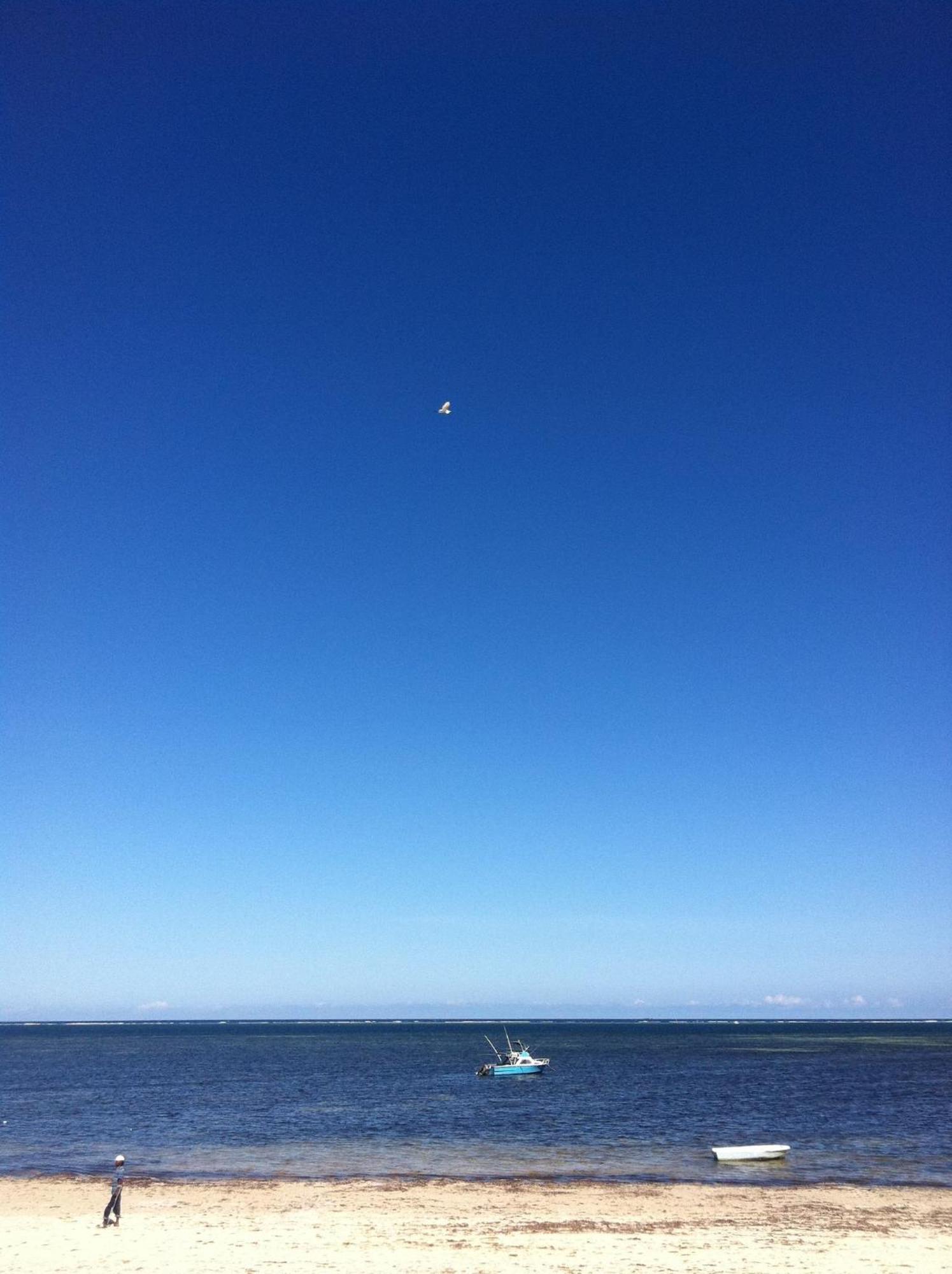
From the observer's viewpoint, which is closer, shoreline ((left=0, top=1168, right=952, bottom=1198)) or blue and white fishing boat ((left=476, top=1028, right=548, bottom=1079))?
shoreline ((left=0, top=1168, right=952, bottom=1198))

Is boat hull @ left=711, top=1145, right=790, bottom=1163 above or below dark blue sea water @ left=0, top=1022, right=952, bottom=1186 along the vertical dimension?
above

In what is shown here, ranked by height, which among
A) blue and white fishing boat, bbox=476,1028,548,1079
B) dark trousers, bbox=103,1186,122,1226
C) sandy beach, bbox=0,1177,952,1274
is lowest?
blue and white fishing boat, bbox=476,1028,548,1079

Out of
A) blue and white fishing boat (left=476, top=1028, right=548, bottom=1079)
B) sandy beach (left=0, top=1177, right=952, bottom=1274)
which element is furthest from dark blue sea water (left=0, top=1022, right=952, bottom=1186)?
sandy beach (left=0, top=1177, right=952, bottom=1274)

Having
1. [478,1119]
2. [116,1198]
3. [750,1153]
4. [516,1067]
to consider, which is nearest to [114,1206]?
[116,1198]

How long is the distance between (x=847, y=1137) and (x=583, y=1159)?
1621cm

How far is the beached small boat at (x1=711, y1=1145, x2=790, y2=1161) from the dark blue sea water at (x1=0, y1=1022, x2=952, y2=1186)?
0.49 meters

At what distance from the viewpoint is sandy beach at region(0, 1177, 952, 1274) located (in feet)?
80.6

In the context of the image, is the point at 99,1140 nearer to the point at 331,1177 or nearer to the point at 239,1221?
the point at 331,1177

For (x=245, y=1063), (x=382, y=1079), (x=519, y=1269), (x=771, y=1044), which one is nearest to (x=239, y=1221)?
(x=519, y=1269)

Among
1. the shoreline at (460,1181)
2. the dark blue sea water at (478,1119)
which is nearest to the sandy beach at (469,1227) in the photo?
the shoreline at (460,1181)

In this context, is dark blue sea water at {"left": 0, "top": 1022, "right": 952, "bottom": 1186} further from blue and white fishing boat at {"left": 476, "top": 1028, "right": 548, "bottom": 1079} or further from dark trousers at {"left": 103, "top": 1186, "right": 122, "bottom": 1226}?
dark trousers at {"left": 103, "top": 1186, "right": 122, "bottom": 1226}

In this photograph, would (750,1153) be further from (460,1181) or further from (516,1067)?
(516,1067)

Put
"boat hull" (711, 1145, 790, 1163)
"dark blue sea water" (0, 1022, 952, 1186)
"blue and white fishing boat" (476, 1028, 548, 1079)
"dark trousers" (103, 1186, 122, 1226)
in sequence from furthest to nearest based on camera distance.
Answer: "blue and white fishing boat" (476, 1028, 548, 1079) < "dark blue sea water" (0, 1022, 952, 1186) < "boat hull" (711, 1145, 790, 1163) < "dark trousers" (103, 1186, 122, 1226)

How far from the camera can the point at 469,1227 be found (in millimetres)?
28094
